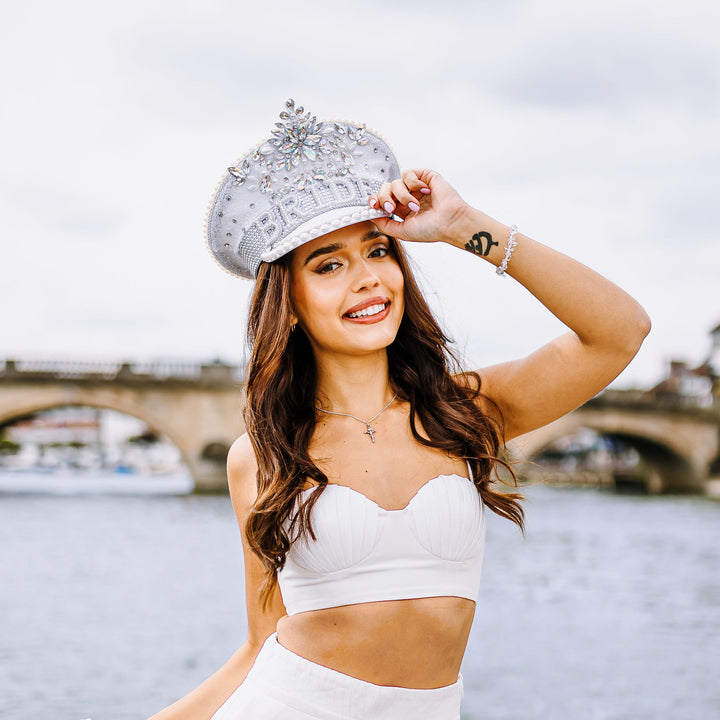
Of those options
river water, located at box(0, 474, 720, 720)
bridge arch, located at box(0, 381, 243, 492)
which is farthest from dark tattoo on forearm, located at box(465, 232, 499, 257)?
bridge arch, located at box(0, 381, 243, 492)

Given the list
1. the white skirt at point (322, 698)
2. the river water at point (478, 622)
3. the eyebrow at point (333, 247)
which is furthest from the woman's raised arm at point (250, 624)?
the river water at point (478, 622)

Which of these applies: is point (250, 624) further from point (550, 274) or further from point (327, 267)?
point (550, 274)

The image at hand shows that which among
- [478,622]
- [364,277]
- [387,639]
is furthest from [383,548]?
[478,622]

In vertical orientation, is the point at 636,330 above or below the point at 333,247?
below

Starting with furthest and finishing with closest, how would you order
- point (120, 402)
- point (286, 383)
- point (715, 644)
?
point (120, 402) < point (715, 644) < point (286, 383)

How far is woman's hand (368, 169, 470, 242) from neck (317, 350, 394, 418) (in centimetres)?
32

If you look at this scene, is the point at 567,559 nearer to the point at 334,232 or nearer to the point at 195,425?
the point at 334,232

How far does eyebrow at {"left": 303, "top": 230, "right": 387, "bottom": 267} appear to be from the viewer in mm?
1875

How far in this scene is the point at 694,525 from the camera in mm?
21250

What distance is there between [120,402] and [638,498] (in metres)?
16.5

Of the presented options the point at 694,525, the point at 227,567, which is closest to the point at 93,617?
the point at 227,567

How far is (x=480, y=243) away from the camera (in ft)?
5.75

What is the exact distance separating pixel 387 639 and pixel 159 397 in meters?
29.7

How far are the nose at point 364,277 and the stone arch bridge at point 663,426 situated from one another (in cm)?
3176
